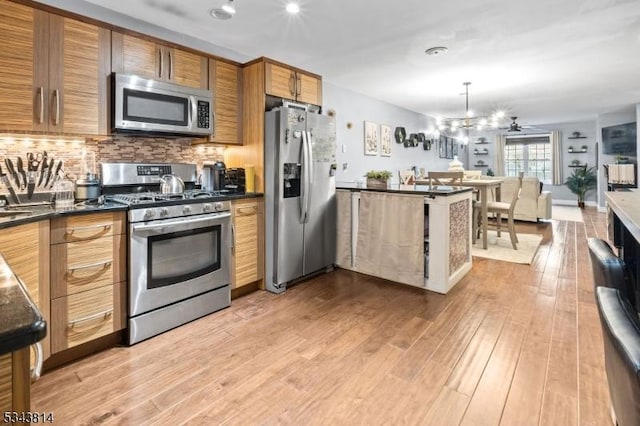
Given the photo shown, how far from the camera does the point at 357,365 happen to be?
2037 mm

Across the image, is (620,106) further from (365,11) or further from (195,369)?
(195,369)

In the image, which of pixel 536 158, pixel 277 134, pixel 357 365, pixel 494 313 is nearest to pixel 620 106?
pixel 536 158

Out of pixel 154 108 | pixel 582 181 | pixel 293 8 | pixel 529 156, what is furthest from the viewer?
pixel 529 156

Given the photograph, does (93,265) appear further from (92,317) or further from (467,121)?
(467,121)

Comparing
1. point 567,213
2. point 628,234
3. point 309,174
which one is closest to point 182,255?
point 309,174

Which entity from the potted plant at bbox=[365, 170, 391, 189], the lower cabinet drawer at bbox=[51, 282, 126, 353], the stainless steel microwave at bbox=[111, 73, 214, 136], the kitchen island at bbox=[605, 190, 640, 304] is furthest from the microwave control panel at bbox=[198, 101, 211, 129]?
the kitchen island at bbox=[605, 190, 640, 304]

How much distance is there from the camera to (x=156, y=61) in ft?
8.96

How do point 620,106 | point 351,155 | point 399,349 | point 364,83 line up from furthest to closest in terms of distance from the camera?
point 620,106 < point 351,155 < point 364,83 < point 399,349

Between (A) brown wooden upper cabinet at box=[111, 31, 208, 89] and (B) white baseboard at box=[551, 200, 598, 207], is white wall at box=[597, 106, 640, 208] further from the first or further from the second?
(A) brown wooden upper cabinet at box=[111, 31, 208, 89]

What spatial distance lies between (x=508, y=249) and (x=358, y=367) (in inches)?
145

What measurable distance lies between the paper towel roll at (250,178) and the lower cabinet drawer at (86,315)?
55.2 inches

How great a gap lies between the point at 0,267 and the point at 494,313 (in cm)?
Result: 296

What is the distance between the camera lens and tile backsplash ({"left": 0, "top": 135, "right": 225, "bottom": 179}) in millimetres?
2326

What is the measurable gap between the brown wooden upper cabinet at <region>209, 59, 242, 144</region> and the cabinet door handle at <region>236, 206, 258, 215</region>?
2.21ft
